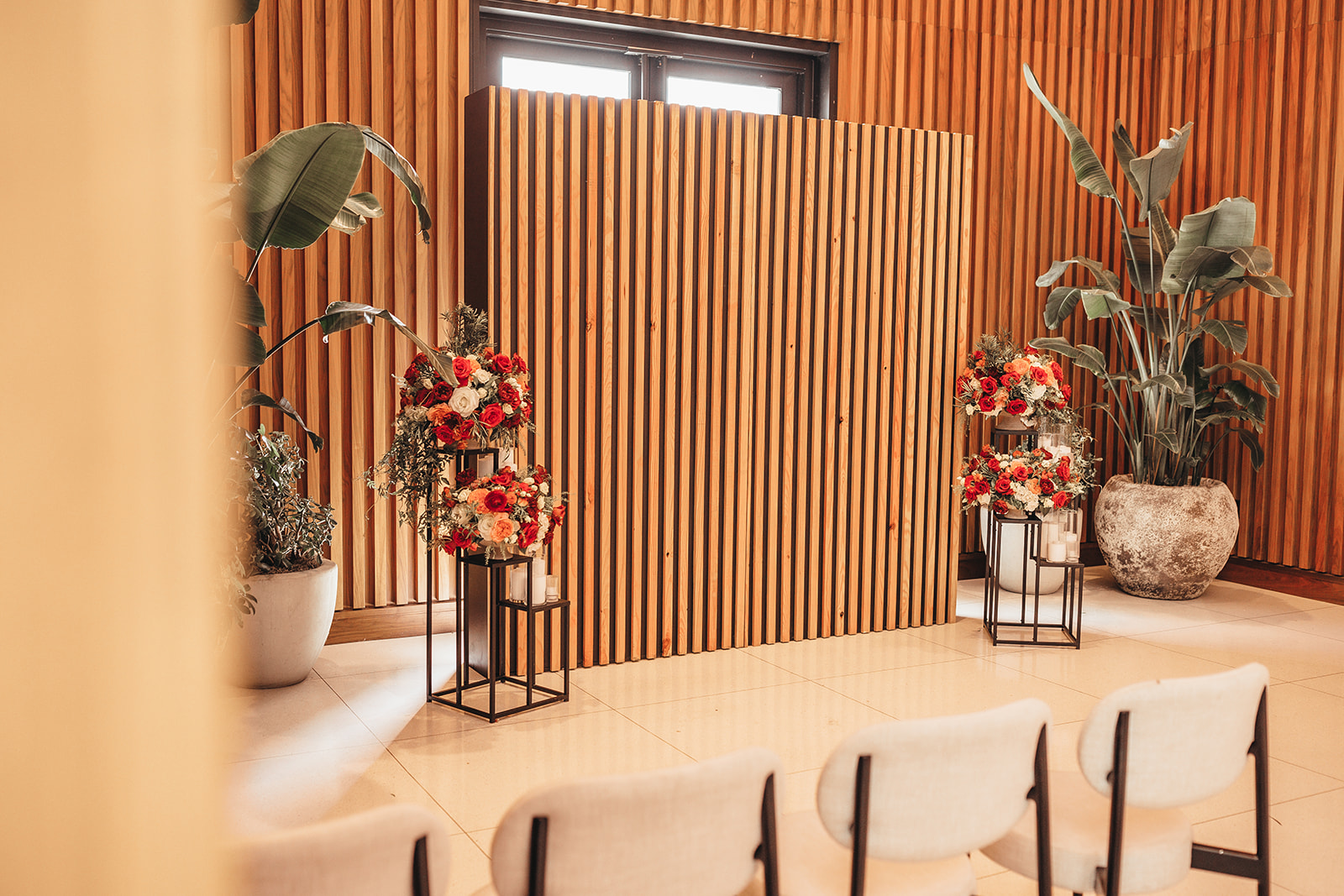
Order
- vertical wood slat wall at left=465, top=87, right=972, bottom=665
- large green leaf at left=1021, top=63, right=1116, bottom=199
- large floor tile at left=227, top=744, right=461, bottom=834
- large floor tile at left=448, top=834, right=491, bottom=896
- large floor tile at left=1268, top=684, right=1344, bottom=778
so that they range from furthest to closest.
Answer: large green leaf at left=1021, top=63, right=1116, bottom=199 → vertical wood slat wall at left=465, top=87, right=972, bottom=665 → large floor tile at left=1268, top=684, right=1344, bottom=778 → large floor tile at left=227, top=744, right=461, bottom=834 → large floor tile at left=448, top=834, right=491, bottom=896

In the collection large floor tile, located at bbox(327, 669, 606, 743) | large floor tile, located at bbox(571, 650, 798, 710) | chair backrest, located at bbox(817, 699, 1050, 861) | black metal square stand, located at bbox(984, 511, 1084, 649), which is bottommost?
large floor tile, located at bbox(327, 669, 606, 743)

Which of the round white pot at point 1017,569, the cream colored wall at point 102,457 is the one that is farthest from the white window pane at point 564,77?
the cream colored wall at point 102,457

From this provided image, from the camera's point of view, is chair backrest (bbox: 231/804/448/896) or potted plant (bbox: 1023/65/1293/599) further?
potted plant (bbox: 1023/65/1293/599)

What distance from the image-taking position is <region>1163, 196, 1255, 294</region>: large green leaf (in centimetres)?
578

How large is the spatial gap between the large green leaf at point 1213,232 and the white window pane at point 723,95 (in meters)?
2.33

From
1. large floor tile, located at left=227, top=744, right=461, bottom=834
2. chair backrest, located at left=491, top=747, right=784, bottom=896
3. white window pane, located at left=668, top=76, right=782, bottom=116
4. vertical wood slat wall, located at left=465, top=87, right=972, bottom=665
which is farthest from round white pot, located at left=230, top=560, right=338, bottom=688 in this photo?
white window pane, located at left=668, top=76, right=782, bottom=116

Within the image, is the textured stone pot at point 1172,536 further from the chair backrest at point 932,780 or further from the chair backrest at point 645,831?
the chair backrest at point 645,831

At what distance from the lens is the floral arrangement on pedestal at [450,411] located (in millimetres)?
4000

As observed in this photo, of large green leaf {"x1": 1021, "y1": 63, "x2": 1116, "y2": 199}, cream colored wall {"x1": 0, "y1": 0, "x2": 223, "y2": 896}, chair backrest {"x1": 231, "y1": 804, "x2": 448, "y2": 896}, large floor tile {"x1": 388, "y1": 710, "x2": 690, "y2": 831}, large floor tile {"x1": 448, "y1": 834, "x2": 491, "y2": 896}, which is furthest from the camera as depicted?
large green leaf {"x1": 1021, "y1": 63, "x2": 1116, "y2": 199}

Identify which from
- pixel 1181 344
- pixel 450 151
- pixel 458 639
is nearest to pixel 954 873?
pixel 458 639

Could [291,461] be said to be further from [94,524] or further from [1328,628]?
[1328,628]

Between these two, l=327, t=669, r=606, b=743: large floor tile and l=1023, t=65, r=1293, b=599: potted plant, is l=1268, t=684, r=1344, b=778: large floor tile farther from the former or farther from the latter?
l=327, t=669, r=606, b=743: large floor tile

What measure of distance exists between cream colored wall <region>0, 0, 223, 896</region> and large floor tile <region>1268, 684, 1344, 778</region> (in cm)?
414

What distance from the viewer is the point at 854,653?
5.05 m
